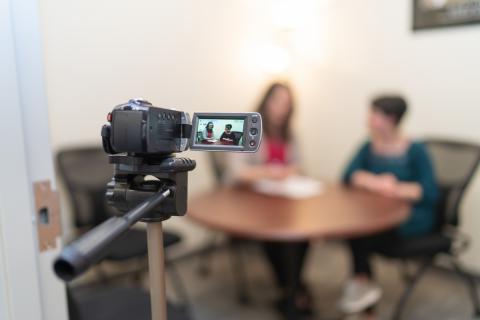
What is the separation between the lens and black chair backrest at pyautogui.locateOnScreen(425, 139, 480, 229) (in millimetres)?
1958

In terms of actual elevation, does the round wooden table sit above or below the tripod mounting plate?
below

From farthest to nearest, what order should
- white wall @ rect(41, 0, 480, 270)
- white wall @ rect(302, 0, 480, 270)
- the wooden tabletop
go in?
1. white wall @ rect(302, 0, 480, 270)
2. the wooden tabletop
3. white wall @ rect(41, 0, 480, 270)

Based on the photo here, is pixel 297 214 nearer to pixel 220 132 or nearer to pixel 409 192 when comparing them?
pixel 409 192

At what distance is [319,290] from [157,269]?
209cm

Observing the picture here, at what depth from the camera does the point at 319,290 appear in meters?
2.48

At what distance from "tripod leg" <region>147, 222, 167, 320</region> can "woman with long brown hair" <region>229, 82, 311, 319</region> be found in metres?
1.40

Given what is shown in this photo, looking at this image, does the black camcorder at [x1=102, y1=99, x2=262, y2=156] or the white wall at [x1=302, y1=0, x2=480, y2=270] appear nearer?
the black camcorder at [x1=102, y1=99, x2=262, y2=156]

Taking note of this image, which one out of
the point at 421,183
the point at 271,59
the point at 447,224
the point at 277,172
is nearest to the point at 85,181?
the point at 277,172

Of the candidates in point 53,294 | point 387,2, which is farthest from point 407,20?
point 53,294

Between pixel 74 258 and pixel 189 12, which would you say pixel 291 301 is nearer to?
pixel 189 12

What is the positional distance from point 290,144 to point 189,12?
60.0 inches

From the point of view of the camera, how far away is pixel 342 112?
120 inches

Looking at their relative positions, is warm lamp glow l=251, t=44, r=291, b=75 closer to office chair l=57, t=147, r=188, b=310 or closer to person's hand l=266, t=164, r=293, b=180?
person's hand l=266, t=164, r=293, b=180

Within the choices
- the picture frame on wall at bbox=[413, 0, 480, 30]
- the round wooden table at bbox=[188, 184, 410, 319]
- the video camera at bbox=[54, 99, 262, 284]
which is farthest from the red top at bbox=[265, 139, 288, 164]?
the video camera at bbox=[54, 99, 262, 284]
